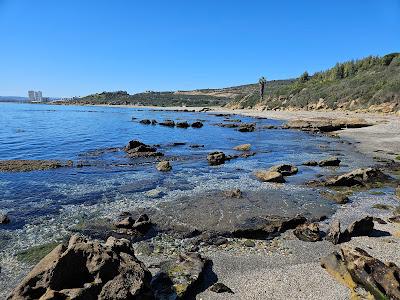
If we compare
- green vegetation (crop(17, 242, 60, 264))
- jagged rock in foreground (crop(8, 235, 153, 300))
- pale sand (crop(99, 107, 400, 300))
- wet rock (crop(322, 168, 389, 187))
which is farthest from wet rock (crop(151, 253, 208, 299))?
wet rock (crop(322, 168, 389, 187))

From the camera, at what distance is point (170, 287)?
10.1m

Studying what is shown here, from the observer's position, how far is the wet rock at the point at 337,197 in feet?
62.7

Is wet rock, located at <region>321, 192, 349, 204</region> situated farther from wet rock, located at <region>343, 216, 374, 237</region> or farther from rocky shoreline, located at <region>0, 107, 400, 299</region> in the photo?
wet rock, located at <region>343, 216, 374, 237</region>

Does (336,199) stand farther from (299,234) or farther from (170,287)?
(170,287)

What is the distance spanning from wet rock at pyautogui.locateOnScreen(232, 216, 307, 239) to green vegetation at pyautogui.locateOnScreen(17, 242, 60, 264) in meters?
7.60

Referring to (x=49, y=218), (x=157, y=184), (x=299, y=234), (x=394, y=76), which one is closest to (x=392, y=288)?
(x=299, y=234)

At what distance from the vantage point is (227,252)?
12898 millimetres

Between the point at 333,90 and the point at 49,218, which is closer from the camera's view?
the point at 49,218

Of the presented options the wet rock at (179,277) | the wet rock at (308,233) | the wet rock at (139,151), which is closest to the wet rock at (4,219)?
the wet rock at (179,277)

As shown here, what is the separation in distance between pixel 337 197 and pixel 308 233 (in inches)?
244

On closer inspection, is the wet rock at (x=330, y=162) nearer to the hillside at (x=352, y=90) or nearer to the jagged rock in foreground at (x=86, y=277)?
the jagged rock in foreground at (x=86, y=277)

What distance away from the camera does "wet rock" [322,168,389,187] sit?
74.1 ft

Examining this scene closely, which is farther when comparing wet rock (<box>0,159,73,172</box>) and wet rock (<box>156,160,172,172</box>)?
wet rock (<box>156,160,172,172</box>)

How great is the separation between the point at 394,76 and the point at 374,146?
166 ft
